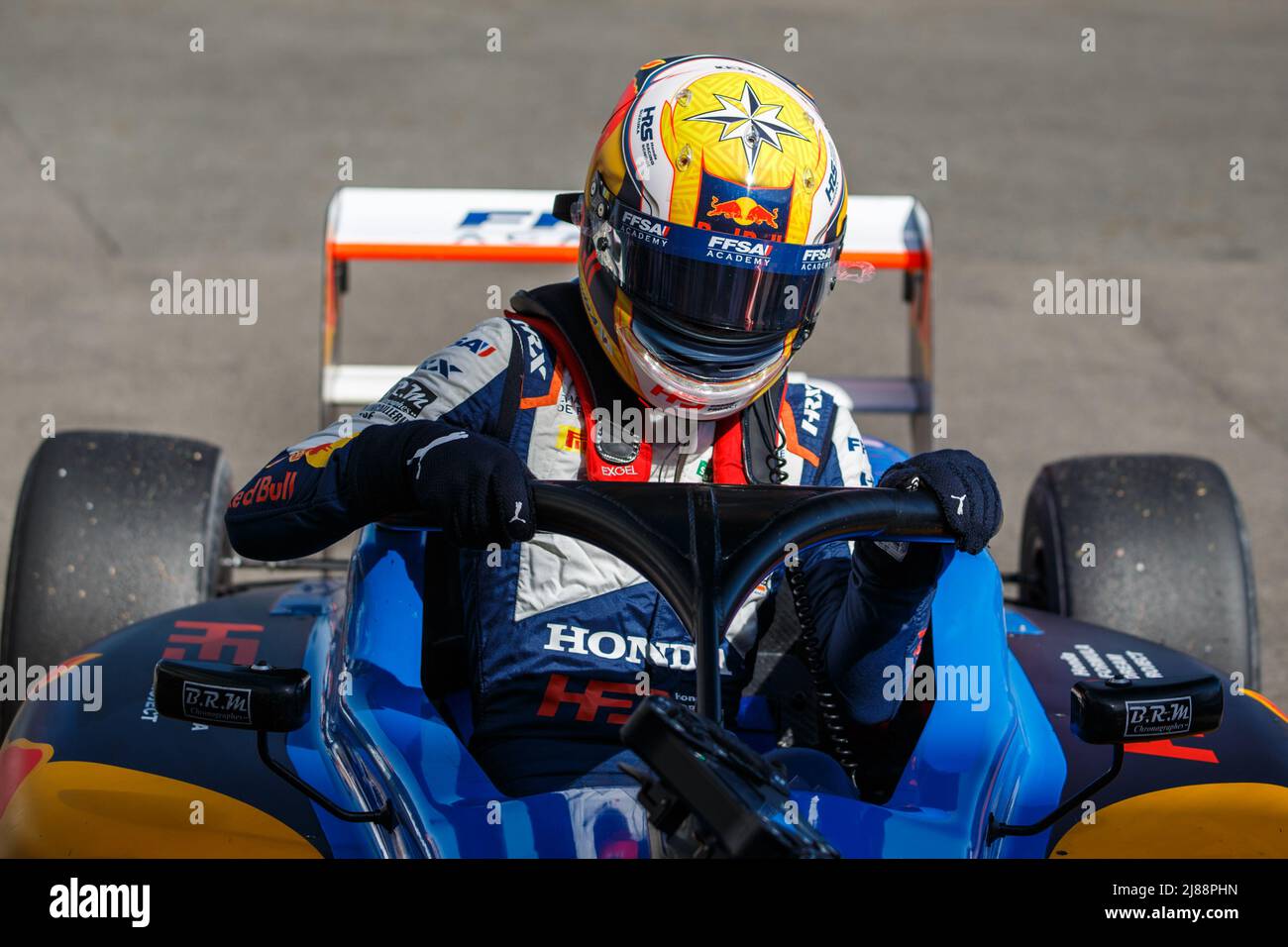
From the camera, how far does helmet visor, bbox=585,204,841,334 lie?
252 cm

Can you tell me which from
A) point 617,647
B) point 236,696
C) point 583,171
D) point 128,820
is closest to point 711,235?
point 617,647

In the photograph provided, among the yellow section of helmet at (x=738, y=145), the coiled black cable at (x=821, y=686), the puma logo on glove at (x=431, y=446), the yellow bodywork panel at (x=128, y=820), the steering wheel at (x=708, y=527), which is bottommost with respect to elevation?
the yellow bodywork panel at (x=128, y=820)

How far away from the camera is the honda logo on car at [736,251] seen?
2.51 meters

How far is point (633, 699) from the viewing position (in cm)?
264

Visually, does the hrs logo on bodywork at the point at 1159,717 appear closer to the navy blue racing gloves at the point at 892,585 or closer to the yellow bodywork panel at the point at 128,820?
the navy blue racing gloves at the point at 892,585

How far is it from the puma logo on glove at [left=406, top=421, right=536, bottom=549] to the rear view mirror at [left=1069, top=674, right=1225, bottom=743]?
0.82 metres

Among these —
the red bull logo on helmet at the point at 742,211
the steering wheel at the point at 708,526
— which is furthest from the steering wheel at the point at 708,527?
the red bull logo on helmet at the point at 742,211

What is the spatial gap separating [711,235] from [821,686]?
0.81m

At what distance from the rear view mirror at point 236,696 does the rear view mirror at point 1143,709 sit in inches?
43.0

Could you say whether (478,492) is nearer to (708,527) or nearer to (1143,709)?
(708,527)
